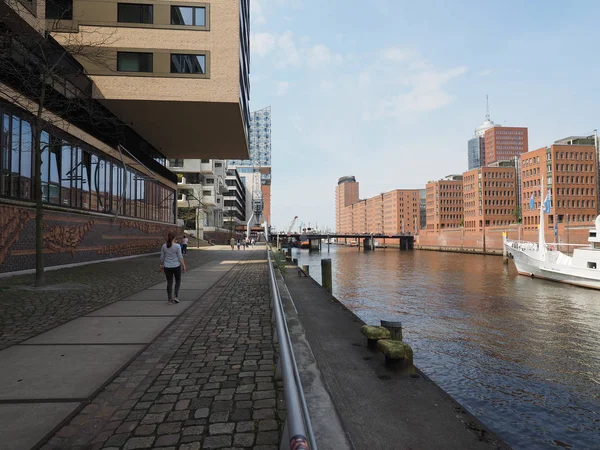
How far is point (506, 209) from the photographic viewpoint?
11500cm

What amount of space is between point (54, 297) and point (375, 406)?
30.4ft

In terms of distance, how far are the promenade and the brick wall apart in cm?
673

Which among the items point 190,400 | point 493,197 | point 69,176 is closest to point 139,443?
point 190,400

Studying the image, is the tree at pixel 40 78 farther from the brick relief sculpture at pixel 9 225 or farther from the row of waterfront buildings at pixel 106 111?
the brick relief sculpture at pixel 9 225

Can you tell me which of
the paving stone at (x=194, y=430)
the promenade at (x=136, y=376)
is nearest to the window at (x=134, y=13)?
the promenade at (x=136, y=376)

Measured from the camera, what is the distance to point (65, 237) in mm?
18875

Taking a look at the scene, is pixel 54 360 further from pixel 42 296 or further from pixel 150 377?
pixel 42 296

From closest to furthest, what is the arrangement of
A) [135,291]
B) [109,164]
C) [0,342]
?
1. [0,342]
2. [135,291]
3. [109,164]

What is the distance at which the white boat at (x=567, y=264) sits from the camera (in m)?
29.1

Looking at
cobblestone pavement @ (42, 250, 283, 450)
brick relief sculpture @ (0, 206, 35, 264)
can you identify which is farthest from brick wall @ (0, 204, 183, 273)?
cobblestone pavement @ (42, 250, 283, 450)

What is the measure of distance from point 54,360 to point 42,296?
6364 millimetres

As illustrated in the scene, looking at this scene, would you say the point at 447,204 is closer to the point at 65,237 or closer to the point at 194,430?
the point at 65,237

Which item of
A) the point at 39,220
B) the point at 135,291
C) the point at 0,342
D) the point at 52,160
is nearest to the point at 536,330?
the point at 135,291

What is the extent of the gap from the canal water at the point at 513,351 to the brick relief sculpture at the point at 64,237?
1519cm
